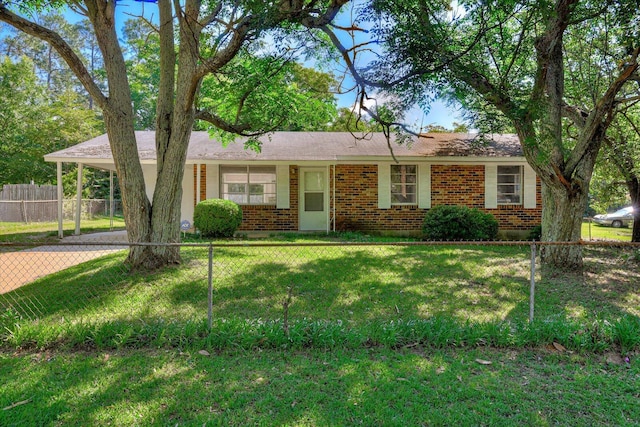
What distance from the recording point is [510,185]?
14.1 metres

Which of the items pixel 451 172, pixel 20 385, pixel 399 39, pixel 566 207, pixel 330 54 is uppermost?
pixel 330 54

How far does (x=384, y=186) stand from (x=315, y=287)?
25.6 feet

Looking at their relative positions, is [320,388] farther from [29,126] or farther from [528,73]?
[29,126]

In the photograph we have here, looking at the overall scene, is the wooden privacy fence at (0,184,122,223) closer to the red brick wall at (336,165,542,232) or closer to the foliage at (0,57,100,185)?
the foliage at (0,57,100,185)

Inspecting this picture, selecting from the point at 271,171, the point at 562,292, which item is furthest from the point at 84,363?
the point at 271,171

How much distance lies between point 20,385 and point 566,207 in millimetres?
8585

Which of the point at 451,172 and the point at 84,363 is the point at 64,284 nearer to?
the point at 84,363

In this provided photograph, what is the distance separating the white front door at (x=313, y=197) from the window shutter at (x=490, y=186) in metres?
5.64

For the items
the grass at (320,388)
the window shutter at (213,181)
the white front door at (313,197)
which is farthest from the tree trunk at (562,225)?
the window shutter at (213,181)

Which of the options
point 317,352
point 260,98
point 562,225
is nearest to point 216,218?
point 260,98

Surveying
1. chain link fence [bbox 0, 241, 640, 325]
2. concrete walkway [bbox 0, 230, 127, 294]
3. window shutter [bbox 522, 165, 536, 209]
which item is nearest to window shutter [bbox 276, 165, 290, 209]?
chain link fence [bbox 0, 241, 640, 325]

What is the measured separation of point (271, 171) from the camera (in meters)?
13.9

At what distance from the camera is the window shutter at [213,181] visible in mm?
13656

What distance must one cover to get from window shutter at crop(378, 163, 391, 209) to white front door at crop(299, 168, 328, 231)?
1.93 meters
